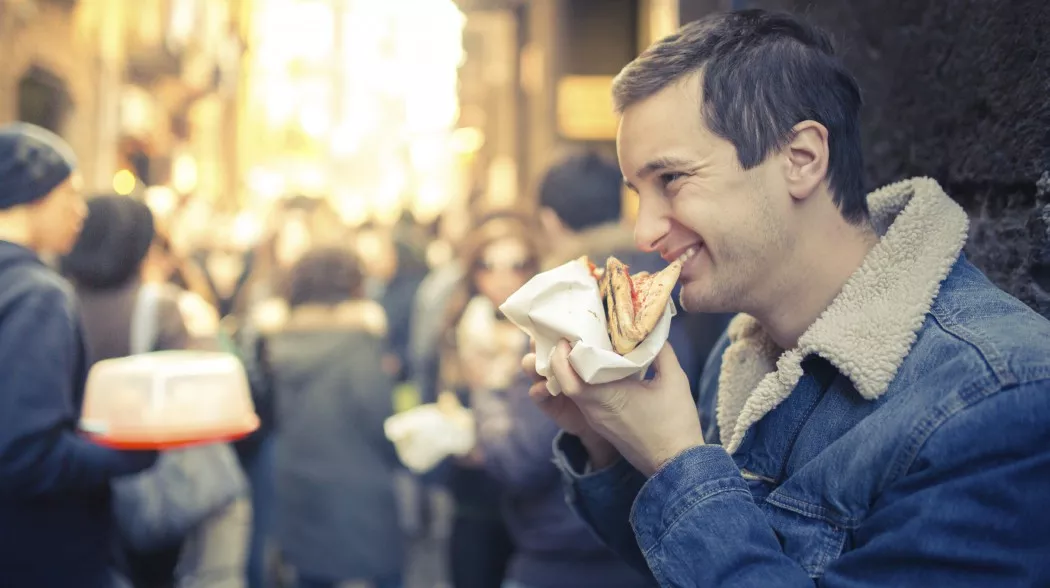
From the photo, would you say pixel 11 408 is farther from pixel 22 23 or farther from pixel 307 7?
pixel 22 23

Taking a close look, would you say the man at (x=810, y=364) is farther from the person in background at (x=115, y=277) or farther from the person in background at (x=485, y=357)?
the person in background at (x=115, y=277)

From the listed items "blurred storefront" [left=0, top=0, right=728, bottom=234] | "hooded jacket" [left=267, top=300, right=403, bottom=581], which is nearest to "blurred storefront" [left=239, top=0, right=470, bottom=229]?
"blurred storefront" [left=0, top=0, right=728, bottom=234]

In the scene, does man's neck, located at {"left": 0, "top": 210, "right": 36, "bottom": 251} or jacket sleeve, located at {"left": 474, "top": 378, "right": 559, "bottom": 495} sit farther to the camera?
jacket sleeve, located at {"left": 474, "top": 378, "right": 559, "bottom": 495}

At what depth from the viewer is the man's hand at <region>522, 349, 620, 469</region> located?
217 cm

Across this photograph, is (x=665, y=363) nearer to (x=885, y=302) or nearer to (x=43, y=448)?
(x=885, y=302)

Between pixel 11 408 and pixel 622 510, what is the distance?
7.06 ft

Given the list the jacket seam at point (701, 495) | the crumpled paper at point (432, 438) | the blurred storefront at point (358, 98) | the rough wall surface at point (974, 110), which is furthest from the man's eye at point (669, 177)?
the blurred storefront at point (358, 98)

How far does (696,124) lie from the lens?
1.90 meters

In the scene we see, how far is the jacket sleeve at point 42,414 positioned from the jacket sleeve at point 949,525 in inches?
96.1

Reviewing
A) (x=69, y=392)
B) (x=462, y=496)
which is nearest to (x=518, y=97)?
(x=462, y=496)

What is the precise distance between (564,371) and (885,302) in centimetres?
60

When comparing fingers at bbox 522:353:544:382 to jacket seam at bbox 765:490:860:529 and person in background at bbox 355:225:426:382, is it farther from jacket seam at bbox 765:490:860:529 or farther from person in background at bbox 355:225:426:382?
person in background at bbox 355:225:426:382

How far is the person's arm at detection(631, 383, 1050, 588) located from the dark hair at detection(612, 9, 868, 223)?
60cm

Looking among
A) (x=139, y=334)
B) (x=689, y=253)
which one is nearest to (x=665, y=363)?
(x=689, y=253)
